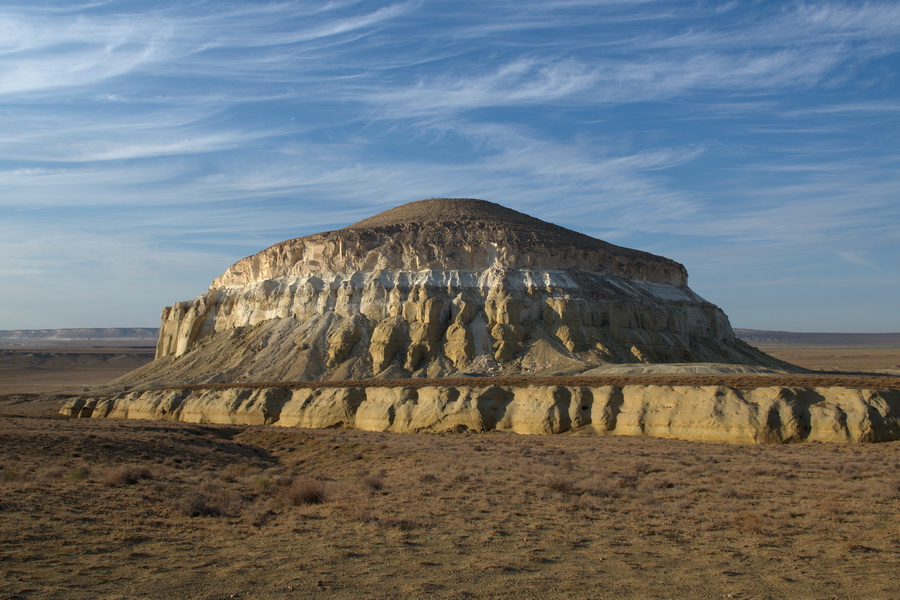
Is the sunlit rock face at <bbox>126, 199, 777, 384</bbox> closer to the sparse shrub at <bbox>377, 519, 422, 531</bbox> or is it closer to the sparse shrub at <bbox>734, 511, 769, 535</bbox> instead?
the sparse shrub at <bbox>734, 511, 769, 535</bbox>

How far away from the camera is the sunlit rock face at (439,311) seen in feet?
170

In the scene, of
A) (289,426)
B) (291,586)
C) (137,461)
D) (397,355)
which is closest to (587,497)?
(291,586)

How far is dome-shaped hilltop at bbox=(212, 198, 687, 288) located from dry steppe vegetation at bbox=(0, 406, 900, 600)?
116ft

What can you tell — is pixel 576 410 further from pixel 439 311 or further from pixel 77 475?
pixel 439 311

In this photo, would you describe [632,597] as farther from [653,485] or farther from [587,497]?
[653,485]

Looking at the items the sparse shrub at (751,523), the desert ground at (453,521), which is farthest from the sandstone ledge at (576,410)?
the sparse shrub at (751,523)

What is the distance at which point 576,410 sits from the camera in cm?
2961

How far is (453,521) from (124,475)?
364 inches

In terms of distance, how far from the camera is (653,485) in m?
17.8

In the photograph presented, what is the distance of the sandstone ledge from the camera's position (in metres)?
25.2

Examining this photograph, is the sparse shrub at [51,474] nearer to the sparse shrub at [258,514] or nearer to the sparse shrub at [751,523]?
the sparse shrub at [258,514]

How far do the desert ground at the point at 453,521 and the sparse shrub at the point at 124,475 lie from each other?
0.28 feet

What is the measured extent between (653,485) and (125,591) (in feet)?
40.3

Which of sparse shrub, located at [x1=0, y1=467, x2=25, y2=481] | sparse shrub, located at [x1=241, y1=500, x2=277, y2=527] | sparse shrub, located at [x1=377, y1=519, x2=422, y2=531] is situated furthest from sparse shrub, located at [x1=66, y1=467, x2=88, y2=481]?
sparse shrub, located at [x1=377, y1=519, x2=422, y2=531]
